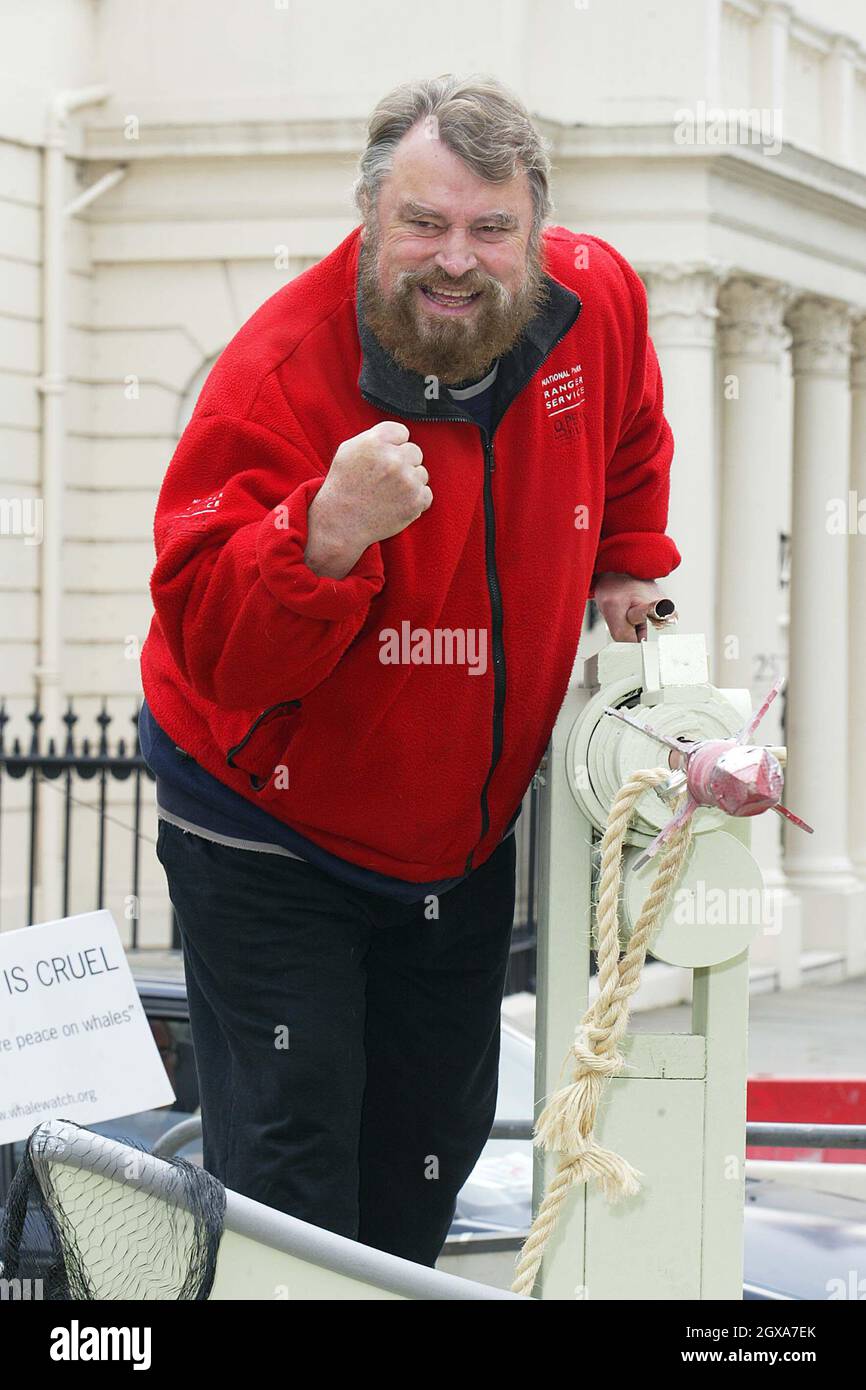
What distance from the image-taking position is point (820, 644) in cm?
1316

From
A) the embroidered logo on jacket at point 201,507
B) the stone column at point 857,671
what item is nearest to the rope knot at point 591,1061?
the embroidered logo on jacket at point 201,507

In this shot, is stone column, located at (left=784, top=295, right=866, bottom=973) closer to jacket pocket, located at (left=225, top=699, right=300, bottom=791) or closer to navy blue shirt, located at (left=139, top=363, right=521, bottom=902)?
navy blue shirt, located at (left=139, top=363, right=521, bottom=902)

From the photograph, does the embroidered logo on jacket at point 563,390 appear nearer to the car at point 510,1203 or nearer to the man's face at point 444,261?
the man's face at point 444,261

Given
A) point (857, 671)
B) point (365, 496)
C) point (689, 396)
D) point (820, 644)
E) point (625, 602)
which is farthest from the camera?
point (857, 671)

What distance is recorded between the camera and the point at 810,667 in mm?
13125

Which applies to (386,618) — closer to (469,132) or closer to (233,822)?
(233,822)

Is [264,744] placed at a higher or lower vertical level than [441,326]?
lower

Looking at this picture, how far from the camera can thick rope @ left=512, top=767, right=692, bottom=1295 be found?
2.05 m

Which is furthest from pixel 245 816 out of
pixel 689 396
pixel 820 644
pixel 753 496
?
pixel 820 644

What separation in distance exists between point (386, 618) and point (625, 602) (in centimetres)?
42

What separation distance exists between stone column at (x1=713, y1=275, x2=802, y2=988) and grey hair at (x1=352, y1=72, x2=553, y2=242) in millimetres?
9503

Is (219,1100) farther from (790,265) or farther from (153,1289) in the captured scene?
(790,265)

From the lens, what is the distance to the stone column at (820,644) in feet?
42.9

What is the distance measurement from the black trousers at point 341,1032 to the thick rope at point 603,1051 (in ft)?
1.20
